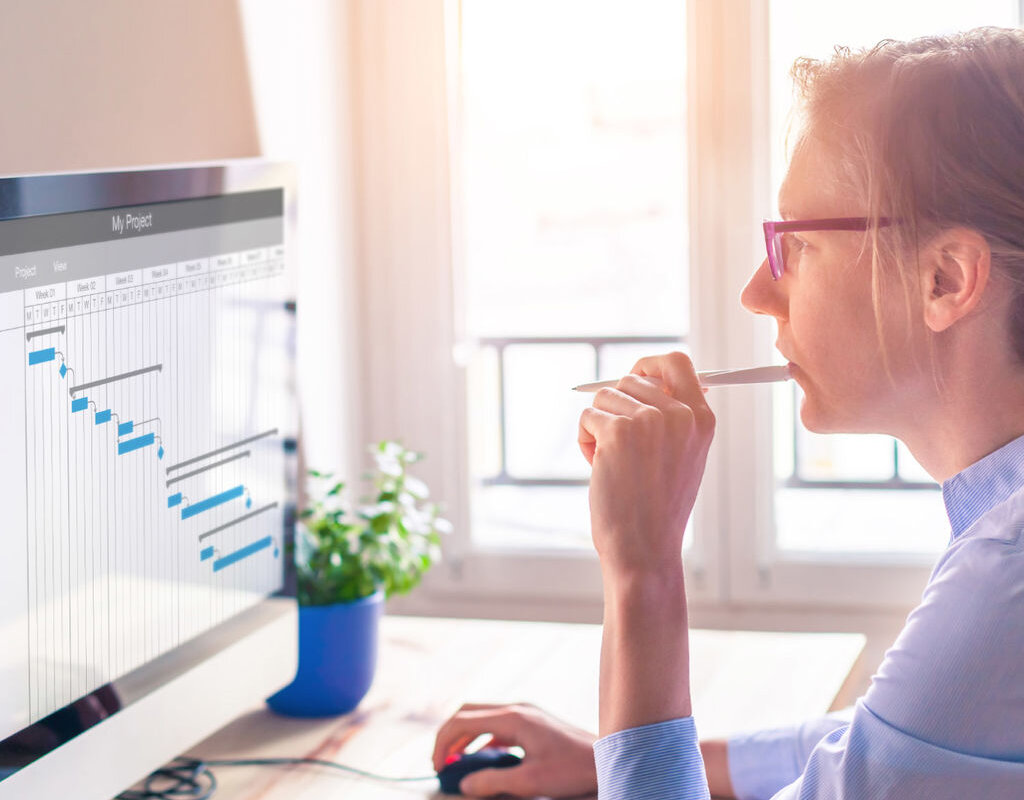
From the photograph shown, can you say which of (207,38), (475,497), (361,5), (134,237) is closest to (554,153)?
(361,5)

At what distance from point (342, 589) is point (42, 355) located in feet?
1.96

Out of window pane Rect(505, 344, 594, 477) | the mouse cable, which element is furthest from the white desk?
window pane Rect(505, 344, 594, 477)

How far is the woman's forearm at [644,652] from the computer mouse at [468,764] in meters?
0.29

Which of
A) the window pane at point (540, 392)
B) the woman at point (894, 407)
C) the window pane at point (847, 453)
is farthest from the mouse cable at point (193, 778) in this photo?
the window pane at point (540, 392)

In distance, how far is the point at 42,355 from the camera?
2.95ft

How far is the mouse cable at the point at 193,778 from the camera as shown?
46.4 inches

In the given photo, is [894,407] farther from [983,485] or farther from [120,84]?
[120,84]

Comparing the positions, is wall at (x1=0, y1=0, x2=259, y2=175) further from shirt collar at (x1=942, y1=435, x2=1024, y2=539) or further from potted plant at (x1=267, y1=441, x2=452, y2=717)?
shirt collar at (x1=942, y1=435, x2=1024, y2=539)

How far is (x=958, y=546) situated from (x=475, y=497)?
1876 mm

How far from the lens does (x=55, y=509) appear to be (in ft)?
3.05

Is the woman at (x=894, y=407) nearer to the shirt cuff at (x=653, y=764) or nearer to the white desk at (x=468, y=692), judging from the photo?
the shirt cuff at (x=653, y=764)

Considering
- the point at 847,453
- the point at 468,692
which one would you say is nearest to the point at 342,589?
the point at 468,692

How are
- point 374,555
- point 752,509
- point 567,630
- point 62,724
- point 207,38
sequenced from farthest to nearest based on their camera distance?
point 752,509 → point 207,38 → point 567,630 → point 374,555 → point 62,724

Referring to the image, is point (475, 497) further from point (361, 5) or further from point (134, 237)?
point (134, 237)
